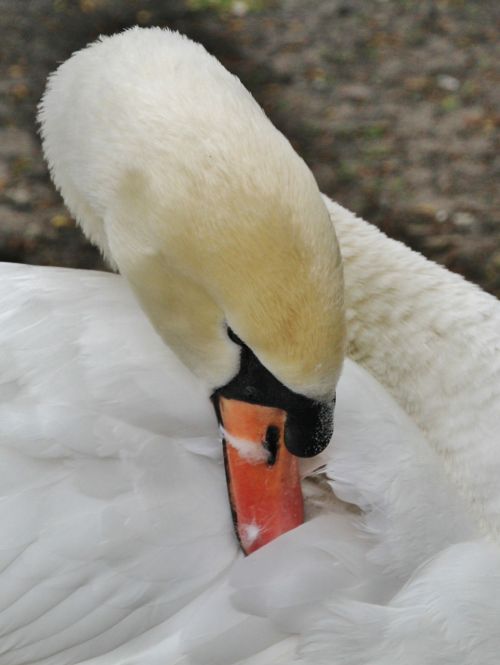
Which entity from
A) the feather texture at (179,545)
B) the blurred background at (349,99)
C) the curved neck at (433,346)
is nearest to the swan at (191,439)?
the feather texture at (179,545)

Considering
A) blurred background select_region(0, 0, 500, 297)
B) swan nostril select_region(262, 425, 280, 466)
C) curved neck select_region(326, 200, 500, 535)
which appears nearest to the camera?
swan nostril select_region(262, 425, 280, 466)

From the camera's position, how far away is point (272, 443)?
1.99 m

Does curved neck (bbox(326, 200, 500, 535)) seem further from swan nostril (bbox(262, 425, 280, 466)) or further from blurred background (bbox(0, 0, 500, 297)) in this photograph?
blurred background (bbox(0, 0, 500, 297))

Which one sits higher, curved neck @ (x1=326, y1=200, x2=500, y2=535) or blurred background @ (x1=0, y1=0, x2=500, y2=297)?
curved neck @ (x1=326, y1=200, x2=500, y2=535)

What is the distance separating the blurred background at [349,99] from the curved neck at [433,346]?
155cm

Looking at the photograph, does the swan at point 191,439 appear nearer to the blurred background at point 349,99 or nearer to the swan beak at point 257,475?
the swan beak at point 257,475

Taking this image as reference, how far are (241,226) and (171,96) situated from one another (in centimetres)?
30

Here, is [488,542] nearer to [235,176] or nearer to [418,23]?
[235,176]

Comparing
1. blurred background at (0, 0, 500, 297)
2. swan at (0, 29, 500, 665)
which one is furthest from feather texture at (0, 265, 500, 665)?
blurred background at (0, 0, 500, 297)

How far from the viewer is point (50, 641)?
200 cm

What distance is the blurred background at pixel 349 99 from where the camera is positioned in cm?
431

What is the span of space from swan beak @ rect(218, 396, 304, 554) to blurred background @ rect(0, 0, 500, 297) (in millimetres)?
2167

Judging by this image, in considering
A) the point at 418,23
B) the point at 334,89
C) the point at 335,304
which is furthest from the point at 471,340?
the point at 418,23

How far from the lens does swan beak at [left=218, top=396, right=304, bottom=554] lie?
77.8 inches
